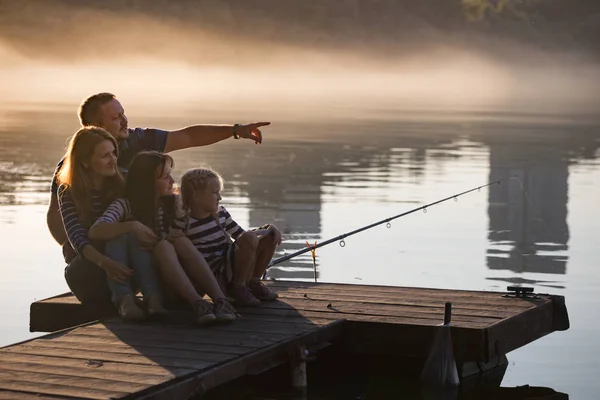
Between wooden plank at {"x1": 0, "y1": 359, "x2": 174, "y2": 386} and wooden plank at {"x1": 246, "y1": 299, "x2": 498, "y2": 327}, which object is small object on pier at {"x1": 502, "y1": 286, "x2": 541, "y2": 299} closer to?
wooden plank at {"x1": 246, "y1": 299, "x2": 498, "y2": 327}

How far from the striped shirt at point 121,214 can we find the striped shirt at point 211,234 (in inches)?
5.8

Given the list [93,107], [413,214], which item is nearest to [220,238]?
[93,107]

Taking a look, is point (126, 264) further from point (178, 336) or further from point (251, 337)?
point (251, 337)

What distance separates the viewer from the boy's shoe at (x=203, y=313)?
22.3ft

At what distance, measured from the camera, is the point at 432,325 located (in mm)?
7031

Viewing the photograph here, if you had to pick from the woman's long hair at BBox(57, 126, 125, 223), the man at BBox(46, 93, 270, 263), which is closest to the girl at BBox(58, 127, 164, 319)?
the woman's long hair at BBox(57, 126, 125, 223)

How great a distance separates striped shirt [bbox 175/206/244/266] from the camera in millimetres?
7172

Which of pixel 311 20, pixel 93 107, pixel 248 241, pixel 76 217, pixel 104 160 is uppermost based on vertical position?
pixel 311 20

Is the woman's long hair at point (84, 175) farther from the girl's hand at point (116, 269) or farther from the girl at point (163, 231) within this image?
the girl's hand at point (116, 269)

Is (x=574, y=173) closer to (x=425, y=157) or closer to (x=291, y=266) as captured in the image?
(x=425, y=157)

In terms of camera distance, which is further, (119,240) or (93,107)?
(93,107)

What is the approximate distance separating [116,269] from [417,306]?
58.8 inches

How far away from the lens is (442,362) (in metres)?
6.95

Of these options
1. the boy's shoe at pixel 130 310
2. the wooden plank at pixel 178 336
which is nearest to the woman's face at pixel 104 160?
the boy's shoe at pixel 130 310
